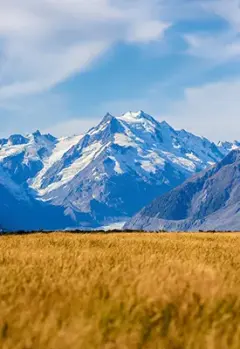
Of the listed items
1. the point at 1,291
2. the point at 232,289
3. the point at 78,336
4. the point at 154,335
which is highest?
the point at 1,291

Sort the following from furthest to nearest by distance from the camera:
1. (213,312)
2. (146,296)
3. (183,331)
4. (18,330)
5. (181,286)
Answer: (181,286) < (146,296) < (213,312) < (183,331) < (18,330)

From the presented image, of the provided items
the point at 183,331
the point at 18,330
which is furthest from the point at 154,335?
the point at 18,330

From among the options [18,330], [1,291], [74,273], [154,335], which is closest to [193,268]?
[74,273]

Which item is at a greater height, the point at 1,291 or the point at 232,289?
the point at 1,291

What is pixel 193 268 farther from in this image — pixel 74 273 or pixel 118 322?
pixel 118 322

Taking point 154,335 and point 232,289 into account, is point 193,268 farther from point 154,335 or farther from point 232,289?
point 154,335

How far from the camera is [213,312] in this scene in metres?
7.31

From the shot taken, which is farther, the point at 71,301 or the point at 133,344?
the point at 71,301

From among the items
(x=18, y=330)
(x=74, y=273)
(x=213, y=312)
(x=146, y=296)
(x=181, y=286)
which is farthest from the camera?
(x=74, y=273)

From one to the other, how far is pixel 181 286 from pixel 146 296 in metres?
0.96

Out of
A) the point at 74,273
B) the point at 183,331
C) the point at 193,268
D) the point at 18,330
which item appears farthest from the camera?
the point at 193,268

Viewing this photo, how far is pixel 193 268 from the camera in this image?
442 inches

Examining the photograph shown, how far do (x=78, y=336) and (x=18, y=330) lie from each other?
0.80 m

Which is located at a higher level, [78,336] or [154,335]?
[78,336]
